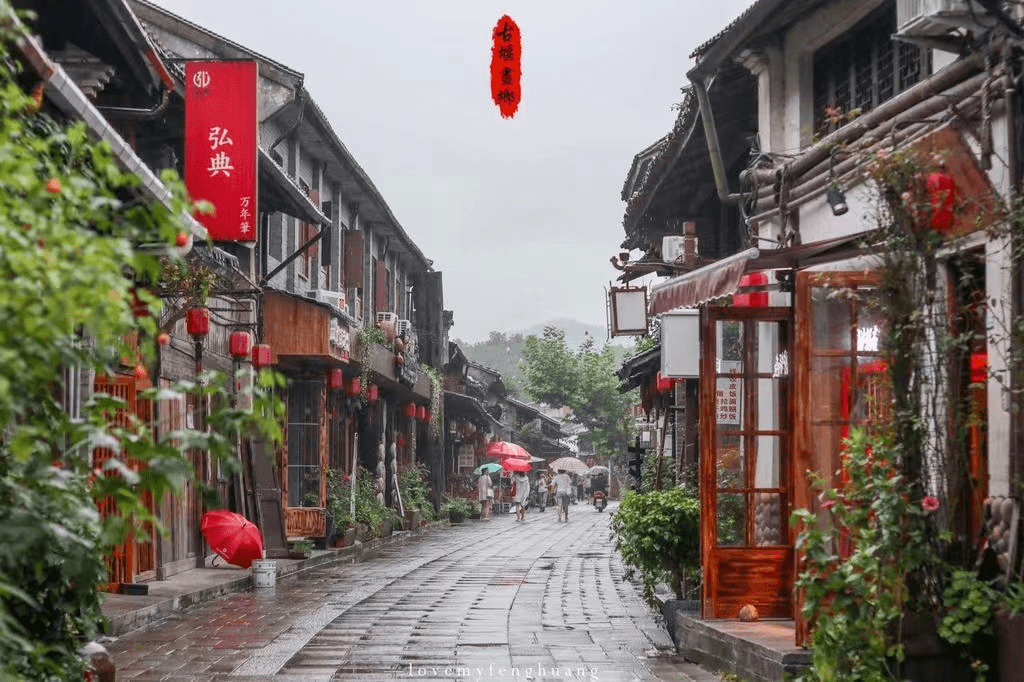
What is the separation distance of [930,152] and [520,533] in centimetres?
2760

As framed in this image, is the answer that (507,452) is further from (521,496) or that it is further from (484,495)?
(484,495)

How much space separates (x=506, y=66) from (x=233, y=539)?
655 centimetres

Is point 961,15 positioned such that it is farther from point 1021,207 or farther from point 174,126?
point 174,126

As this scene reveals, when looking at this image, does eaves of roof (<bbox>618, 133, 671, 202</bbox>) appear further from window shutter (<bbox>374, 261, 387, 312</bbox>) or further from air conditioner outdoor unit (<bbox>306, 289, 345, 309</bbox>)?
window shutter (<bbox>374, 261, 387, 312</bbox>)

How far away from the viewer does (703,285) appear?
33.8ft

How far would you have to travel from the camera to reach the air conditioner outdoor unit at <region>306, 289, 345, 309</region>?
26.1m

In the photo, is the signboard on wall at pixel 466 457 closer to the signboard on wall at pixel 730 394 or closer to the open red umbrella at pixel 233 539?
the open red umbrella at pixel 233 539

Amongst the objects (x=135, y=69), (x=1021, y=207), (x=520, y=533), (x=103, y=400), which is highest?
(x=135, y=69)

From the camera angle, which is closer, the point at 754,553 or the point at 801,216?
the point at 754,553

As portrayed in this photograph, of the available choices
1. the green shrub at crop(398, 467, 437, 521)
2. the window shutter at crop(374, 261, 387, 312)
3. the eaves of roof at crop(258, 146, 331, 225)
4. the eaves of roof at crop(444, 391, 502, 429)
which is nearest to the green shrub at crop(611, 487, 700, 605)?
the eaves of roof at crop(258, 146, 331, 225)

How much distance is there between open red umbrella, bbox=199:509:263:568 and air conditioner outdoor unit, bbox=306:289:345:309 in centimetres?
1002

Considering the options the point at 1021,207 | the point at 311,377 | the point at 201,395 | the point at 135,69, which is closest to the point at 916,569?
the point at 1021,207

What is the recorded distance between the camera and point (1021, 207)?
787 cm

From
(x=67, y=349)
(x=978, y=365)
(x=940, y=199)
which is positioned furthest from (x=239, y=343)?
(x=67, y=349)
